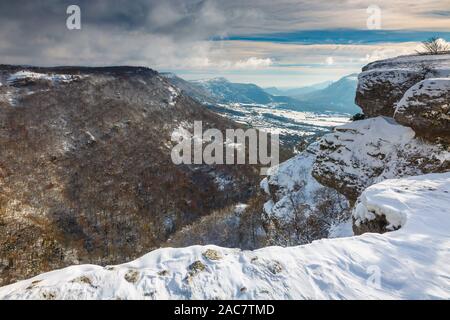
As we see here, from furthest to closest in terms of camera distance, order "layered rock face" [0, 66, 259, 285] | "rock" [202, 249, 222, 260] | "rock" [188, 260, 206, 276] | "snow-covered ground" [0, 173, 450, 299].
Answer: "layered rock face" [0, 66, 259, 285] < "rock" [202, 249, 222, 260] < "rock" [188, 260, 206, 276] < "snow-covered ground" [0, 173, 450, 299]

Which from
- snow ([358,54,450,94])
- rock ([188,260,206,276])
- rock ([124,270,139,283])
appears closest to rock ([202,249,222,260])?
rock ([188,260,206,276])

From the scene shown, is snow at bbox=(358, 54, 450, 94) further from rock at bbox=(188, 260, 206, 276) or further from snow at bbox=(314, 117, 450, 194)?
rock at bbox=(188, 260, 206, 276)

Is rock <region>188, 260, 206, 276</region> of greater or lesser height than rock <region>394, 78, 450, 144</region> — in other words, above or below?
below

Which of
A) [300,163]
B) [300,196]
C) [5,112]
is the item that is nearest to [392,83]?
[300,196]

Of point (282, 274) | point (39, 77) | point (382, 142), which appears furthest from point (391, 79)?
point (39, 77)

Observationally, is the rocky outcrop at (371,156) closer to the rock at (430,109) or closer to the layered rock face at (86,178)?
the rock at (430,109)

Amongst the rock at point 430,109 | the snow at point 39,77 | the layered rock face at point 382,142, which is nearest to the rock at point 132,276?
the layered rock face at point 382,142
